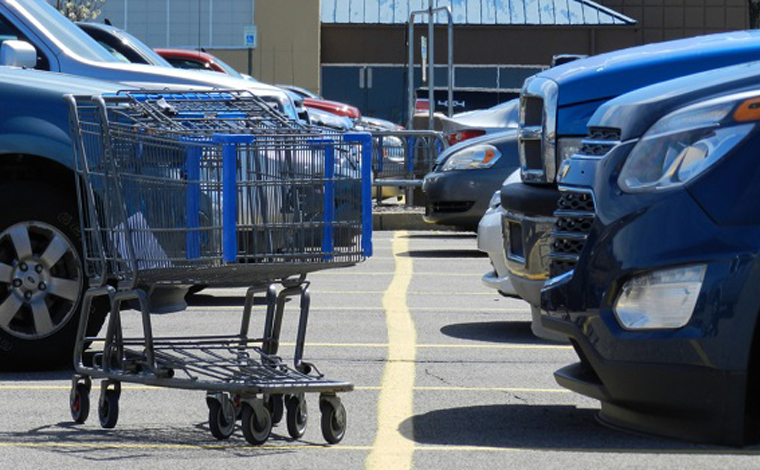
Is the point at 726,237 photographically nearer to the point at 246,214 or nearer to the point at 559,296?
the point at 559,296

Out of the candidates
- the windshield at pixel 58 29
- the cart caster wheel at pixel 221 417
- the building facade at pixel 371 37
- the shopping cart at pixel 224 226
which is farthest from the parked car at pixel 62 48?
the building facade at pixel 371 37

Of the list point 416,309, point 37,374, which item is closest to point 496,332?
point 416,309

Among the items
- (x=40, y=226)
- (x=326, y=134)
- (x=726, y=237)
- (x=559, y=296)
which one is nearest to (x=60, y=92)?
(x=40, y=226)

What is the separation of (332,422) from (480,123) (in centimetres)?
1249

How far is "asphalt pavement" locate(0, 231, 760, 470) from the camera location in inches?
223

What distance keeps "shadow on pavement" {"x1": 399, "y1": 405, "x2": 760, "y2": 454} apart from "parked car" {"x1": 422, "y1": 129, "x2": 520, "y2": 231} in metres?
7.91

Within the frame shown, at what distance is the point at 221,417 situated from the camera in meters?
5.99

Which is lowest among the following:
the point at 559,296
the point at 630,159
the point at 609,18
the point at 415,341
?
the point at 415,341

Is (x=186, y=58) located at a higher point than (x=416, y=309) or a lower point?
higher

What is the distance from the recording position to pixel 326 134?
614cm

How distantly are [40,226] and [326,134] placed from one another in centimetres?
207

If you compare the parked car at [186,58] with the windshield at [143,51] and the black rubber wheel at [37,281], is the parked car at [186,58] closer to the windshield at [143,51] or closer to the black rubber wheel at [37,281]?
the windshield at [143,51]

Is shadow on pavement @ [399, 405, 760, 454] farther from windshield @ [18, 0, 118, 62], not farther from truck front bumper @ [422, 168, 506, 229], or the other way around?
truck front bumper @ [422, 168, 506, 229]

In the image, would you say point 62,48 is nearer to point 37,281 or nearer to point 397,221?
point 37,281
